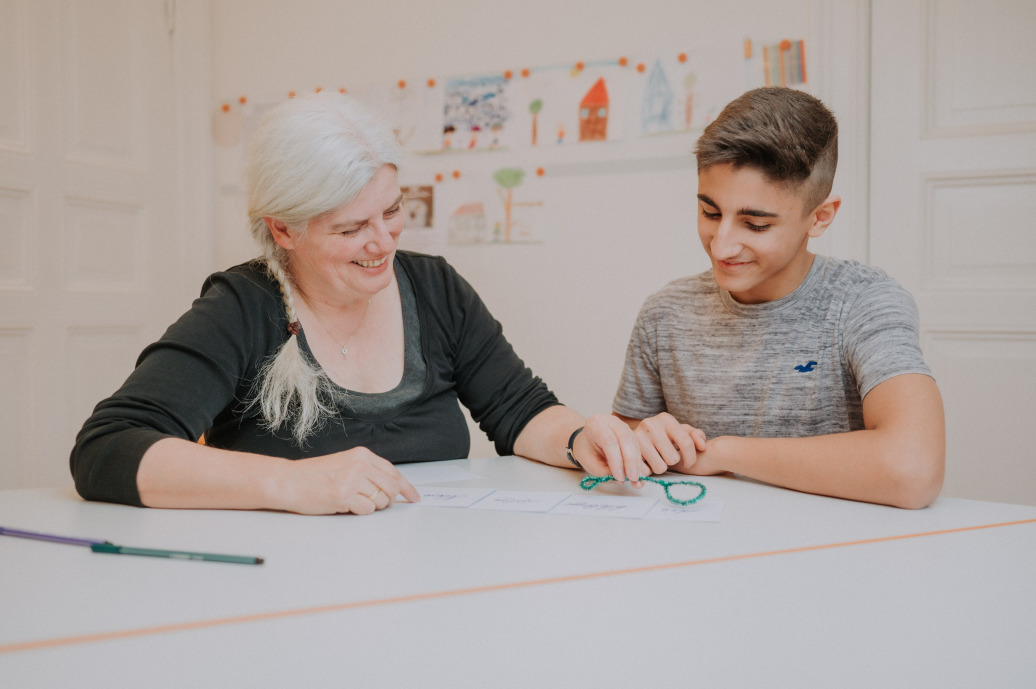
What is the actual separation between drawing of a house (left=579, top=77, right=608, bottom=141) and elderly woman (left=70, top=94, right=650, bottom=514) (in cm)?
111

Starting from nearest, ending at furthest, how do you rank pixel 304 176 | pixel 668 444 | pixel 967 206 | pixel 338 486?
1. pixel 338 486
2. pixel 668 444
3. pixel 304 176
4. pixel 967 206

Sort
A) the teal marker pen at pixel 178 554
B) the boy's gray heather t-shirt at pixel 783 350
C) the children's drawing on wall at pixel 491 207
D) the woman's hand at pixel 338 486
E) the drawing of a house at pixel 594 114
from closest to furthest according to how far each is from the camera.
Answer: the teal marker pen at pixel 178 554 < the woman's hand at pixel 338 486 < the boy's gray heather t-shirt at pixel 783 350 < the drawing of a house at pixel 594 114 < the children's drawing on wall at pixel 491 207

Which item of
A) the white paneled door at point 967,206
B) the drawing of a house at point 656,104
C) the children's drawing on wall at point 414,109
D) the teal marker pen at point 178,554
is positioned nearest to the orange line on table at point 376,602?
the teal marker pen at point 178,554

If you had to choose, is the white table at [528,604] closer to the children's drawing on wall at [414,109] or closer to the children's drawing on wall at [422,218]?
the children's drawing on wall at [422,218]

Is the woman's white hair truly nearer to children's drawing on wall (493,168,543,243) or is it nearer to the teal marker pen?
the teal marker pen

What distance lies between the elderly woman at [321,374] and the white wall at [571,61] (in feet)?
3.37

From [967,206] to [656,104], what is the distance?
3.00ft

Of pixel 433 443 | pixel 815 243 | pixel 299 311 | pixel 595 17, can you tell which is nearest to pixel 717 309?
pixel 433 443

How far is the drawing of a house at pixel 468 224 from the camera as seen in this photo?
2691mm

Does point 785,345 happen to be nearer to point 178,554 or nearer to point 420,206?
point 178,554

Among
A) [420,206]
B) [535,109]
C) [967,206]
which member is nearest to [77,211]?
[420,206]

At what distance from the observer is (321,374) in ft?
4.48

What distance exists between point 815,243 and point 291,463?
1.78 metres

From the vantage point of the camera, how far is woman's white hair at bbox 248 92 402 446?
1.30m
